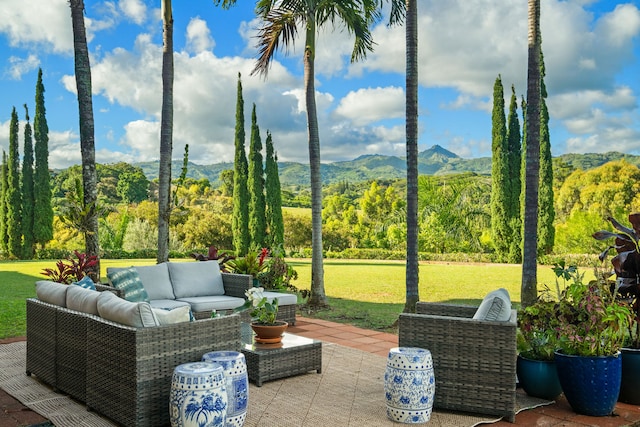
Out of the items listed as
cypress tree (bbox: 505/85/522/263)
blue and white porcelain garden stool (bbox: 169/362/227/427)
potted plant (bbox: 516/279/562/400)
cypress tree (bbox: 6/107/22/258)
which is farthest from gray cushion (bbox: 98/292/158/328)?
cypress tree (bbox: 6/107/22/258)

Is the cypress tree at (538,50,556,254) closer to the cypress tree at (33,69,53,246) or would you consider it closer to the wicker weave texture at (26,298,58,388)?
the wicker weave texture at (26,298,58,388)

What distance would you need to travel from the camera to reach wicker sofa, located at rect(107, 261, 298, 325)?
5.62m

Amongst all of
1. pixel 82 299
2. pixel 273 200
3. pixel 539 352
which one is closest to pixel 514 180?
pixel 273 200

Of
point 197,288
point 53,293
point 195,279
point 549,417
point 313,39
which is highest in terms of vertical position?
point 313,39

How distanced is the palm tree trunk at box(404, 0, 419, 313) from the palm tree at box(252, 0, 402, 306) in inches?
67.4

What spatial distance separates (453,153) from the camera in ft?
272

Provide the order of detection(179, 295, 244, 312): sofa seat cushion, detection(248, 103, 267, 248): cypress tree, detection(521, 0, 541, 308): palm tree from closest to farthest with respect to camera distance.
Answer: detection(179, 295, 244, 312): sofa seat cushion < detection(521, 0, 541, 308): palm tree < detection(248, 103, 267, 248): cypress tree

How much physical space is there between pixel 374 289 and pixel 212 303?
21.7 ft

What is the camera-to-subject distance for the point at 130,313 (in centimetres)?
315

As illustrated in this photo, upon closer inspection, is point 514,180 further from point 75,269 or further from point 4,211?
point 4,211

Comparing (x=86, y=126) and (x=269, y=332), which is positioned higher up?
(x=86, y=126)

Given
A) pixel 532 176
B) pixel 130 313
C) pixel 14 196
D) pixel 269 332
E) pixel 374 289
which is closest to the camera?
pixel 130 313

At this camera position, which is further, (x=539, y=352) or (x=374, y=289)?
(x=374, y=289)

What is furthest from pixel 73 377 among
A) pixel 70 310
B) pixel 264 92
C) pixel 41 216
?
pixel 41 216
